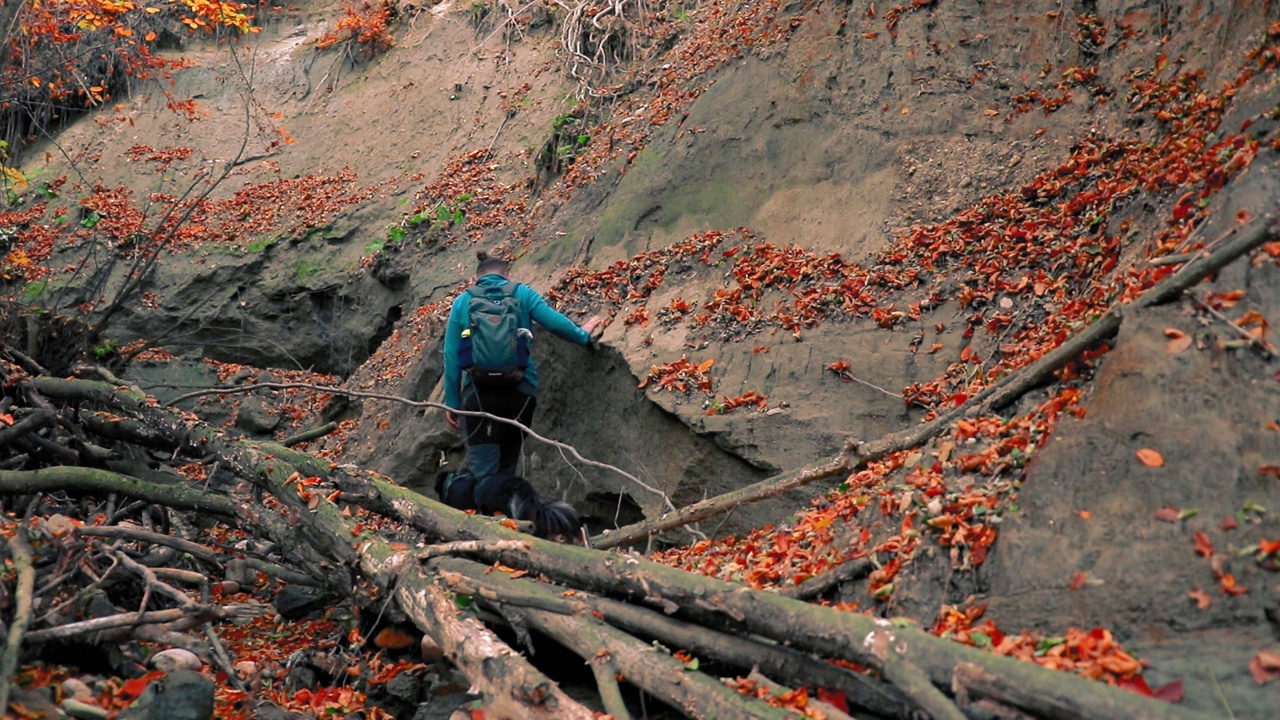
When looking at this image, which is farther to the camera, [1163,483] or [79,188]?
[79,188]

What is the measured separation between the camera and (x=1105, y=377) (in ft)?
13.2

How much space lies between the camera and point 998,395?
15.5ft

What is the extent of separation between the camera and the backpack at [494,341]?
22.8ft

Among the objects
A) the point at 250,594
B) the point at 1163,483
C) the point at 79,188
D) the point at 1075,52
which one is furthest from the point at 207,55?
the point at 1163,483

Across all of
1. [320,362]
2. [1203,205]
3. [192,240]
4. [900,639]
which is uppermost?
[1203,205]

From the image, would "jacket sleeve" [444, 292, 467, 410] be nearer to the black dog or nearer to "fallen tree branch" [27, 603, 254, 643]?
the black dog

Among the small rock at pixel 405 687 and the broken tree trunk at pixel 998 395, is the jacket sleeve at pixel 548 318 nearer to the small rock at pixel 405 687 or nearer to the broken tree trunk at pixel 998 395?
the broken tree trunk at pixel 998 395

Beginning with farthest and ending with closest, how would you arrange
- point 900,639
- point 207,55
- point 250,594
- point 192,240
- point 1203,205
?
Result: point 207,55, point 192,240, point 250,594, point 1203,205, point 900,639

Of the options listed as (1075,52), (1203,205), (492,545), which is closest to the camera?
(1203,205)

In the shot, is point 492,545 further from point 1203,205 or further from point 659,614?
point 1203,205

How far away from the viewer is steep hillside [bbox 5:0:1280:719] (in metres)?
3.60

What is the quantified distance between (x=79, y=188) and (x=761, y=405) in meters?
13.5

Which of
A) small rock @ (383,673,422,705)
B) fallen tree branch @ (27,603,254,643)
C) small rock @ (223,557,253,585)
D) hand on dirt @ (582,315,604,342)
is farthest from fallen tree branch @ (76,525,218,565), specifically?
hand on dirt @ (582,315,604,342)

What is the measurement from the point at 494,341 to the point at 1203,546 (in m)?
4.73
